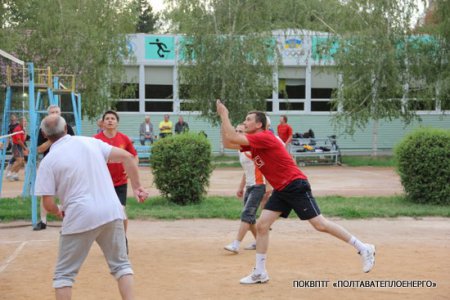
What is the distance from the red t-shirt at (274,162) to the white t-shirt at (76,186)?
2.33 metres

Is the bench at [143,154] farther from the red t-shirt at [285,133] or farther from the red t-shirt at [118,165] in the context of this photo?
the red t-shirt at [118,165]

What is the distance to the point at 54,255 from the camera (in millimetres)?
8852

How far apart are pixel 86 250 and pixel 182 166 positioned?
7.90 metres

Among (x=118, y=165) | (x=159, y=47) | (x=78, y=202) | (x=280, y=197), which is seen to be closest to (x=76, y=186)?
(x=78, y=202)

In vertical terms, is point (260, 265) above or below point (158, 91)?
below

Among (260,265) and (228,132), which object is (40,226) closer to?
(260,265)

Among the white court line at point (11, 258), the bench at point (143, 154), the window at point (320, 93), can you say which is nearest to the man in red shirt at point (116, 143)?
the white court line at point (11, 258)

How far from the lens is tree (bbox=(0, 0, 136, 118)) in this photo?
88.6 ft

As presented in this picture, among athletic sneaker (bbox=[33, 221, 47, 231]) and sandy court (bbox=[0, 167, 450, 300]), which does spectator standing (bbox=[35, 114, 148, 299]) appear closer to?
sandy court (bbox=[0, 167, 450, 300])

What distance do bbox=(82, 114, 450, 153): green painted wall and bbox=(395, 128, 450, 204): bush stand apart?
17359 mm

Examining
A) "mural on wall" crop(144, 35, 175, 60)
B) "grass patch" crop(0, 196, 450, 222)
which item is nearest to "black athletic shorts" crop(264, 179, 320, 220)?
"grass patch" crop(0, 196, 450, 222)

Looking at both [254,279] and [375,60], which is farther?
[375,60]

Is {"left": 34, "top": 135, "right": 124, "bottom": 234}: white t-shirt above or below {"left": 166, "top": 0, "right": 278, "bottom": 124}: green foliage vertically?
below

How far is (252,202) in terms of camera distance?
9.02 m
